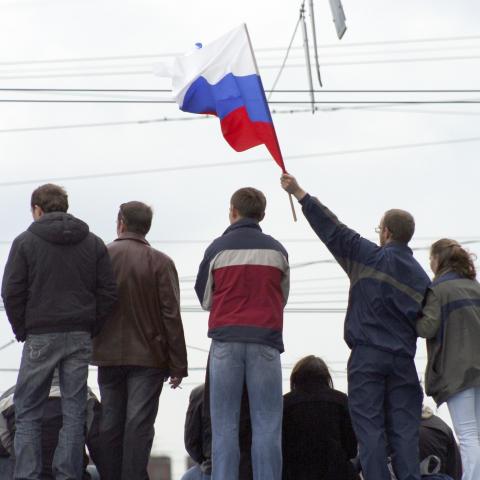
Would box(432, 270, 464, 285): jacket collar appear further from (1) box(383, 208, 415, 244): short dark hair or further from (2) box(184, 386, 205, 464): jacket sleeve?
(2) box(184, 386, 205, 464): jacket sleeve

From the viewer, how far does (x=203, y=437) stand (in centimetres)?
1034

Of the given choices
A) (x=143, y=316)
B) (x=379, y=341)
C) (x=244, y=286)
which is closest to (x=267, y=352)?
(x=244, y=286)

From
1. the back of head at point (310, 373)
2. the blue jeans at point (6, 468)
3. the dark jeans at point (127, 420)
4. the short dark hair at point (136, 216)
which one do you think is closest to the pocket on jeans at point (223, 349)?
the dark jeans at point (127, 420)

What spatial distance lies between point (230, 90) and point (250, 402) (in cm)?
253

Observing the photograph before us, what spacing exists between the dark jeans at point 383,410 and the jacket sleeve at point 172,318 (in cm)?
119

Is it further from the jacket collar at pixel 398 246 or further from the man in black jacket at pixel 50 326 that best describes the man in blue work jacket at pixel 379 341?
the man in black jacket at pixel 50 326

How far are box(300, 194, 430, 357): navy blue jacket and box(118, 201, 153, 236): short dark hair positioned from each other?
4.04 feet

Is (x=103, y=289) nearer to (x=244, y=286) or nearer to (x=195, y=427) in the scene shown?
(x=244, y=286)

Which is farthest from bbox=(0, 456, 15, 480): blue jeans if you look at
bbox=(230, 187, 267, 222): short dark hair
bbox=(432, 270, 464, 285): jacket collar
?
bbox=(432, 270, 464, 285): jacket collar

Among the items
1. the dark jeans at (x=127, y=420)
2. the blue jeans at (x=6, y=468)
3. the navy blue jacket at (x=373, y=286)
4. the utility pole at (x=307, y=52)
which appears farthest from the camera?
the utility pole at (x=307, y=52)

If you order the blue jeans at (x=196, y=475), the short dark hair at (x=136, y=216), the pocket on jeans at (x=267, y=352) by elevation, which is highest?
the short dark hair at (x=136, y=216)

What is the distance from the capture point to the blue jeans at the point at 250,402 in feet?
31.3

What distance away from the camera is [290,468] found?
10070 mm

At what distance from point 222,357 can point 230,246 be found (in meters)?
0.75
